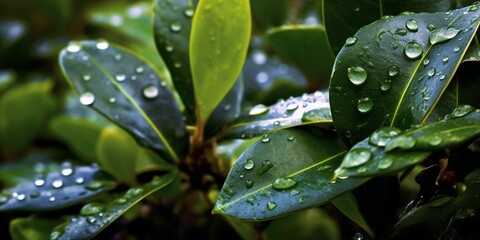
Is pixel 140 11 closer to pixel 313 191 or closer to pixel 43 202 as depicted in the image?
pixel 43 202

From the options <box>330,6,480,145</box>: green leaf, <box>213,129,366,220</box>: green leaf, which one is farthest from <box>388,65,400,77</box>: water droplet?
<box>213,129,366,220</box>: green leaf

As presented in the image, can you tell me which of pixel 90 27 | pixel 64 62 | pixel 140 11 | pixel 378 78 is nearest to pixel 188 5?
pixel 64 62

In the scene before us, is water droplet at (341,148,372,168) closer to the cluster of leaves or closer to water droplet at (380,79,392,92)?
the cluster of leaves

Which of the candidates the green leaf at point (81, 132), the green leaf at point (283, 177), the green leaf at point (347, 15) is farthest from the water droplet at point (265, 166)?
the green leaf at point (81, 132)

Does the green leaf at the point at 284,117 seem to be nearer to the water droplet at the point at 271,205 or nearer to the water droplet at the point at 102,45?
the water droplet at the point at 271,205

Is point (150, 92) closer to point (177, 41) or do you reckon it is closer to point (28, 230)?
point (177, 41)
